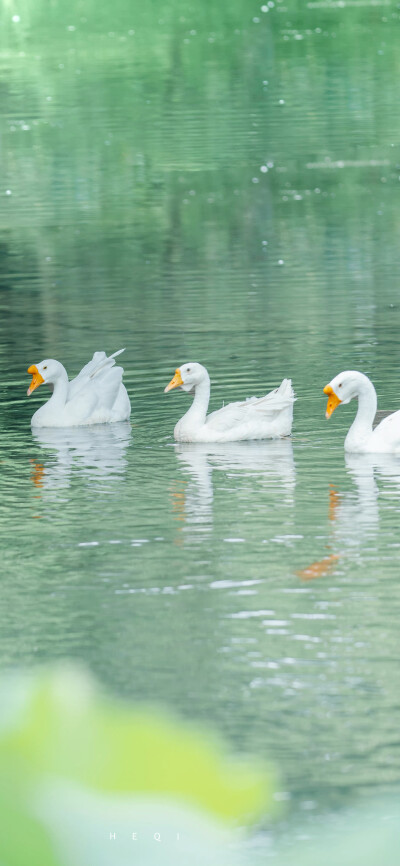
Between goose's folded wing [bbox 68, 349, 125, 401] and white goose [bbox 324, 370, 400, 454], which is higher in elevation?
white goose [bbox 324, 370, 400, 454]

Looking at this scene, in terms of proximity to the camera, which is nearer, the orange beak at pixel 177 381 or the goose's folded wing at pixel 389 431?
the goose's folded wing at pixel 389 431

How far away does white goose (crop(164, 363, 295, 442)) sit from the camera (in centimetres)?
1239

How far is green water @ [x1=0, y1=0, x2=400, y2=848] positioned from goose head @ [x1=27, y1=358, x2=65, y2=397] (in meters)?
0.50

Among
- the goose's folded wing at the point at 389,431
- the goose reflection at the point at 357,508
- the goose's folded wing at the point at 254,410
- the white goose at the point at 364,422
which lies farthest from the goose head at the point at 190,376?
the goose's folded wing at the point at 389,431

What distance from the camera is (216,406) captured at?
14398 millimetres

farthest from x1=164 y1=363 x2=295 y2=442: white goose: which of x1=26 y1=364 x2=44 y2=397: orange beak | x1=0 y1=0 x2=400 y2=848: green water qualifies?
x1=26 y1=364 x2=44 y2=397: orange beak

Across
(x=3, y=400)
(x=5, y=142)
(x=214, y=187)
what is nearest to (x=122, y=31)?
(x=5, y=142)

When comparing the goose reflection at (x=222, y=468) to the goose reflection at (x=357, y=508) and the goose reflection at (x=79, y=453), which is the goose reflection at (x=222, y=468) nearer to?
the goose reflection at (x=357, y=508)

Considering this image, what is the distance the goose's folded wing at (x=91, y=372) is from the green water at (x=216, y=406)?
0.48m

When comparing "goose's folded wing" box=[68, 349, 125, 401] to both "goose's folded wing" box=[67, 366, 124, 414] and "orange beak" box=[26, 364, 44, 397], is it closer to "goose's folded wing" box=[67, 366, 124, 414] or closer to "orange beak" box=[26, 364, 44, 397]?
"goose's folded wing" box=[67, 366, 124, 414]

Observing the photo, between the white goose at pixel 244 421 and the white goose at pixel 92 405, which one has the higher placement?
the white goose at pixel 244 421

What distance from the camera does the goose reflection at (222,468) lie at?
10484 millimetres

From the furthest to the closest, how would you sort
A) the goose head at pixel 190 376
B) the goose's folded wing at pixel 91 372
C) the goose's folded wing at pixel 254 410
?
the goose's folded wing at pixel 91 372 → the goose head at pixel 190 376 → the goose's folded wing at pixel 254 410

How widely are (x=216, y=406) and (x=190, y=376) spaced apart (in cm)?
126
